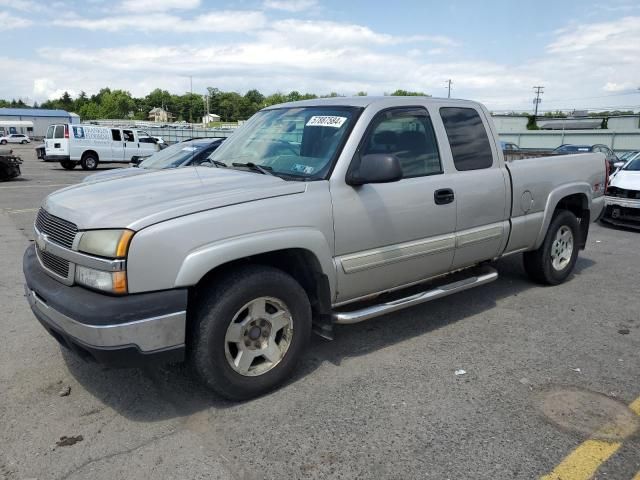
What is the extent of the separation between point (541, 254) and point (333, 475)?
12.5ft

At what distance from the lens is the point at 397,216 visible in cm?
386

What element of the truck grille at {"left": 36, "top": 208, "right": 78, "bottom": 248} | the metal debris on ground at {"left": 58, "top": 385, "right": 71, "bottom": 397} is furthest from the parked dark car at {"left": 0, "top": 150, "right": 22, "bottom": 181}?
the metal debris on ground at {"left": 58, "top": 385, "right": 71, "bottom": 397}

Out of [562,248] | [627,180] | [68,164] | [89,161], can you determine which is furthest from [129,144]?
[562,248]

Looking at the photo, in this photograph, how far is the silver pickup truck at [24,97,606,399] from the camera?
284 cm

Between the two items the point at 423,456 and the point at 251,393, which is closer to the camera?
the point at 423,456

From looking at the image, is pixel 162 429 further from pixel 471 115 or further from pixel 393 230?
pixel 471 115

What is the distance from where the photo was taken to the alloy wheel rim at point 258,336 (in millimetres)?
3221

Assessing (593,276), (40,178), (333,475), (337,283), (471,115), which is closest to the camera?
(333,475)

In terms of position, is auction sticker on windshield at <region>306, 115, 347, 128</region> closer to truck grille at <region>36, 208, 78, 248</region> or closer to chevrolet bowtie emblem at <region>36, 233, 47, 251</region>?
truck grille at <region>36, 208, 78, 248</region>

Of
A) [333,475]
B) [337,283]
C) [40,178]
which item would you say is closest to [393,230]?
[337,283]

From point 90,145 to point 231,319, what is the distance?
2316 centimetres

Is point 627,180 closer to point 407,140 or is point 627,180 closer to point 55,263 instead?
point 407,140

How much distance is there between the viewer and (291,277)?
344 centimetres

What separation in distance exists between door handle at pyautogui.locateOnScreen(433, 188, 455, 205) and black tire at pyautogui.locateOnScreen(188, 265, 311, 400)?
4.57 ft
